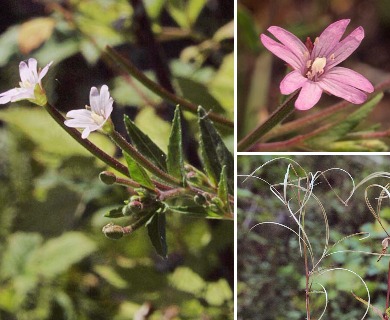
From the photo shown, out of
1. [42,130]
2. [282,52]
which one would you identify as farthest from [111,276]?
[282,52]

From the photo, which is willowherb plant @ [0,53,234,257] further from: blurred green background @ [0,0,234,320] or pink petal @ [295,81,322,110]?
blurred green background @ [0,0,234,320]

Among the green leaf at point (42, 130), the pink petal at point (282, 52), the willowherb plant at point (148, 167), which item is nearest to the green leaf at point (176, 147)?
the willowherb plant at point (148, 167)

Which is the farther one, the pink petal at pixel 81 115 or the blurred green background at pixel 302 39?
the blurred green background at pixel 302 39

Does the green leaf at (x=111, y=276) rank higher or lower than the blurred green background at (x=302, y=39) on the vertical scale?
lower

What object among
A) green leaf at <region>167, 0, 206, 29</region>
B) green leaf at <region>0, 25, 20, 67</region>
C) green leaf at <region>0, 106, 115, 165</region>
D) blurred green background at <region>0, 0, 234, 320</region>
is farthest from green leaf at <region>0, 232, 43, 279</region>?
green leaf at <region>167, 0, 206, 29</region>

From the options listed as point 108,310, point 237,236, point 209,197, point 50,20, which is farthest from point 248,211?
point 50,20

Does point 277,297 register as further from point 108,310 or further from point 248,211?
point 108,310

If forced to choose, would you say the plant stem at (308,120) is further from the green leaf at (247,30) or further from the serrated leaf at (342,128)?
the green leaf at (247,30)

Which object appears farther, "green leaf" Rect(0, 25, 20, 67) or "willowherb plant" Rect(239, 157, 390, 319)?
"green leaf" Rect(0, 25, 20, 67)
